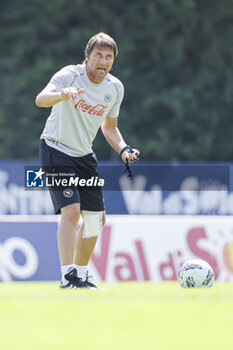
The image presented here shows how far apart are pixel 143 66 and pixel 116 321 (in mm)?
29462

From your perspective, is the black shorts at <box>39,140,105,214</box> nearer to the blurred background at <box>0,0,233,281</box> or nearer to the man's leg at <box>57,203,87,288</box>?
the man's leg at <box>57,203,87,288</box>

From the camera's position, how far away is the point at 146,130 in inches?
1246

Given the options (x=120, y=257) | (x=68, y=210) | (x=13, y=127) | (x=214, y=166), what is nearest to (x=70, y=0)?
(x=13, y=127)

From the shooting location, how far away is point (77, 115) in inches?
235

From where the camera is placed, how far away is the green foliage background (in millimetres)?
30625

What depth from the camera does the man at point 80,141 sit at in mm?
5762

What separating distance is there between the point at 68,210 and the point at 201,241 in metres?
2.84

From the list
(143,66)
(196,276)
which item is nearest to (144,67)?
(143,66)

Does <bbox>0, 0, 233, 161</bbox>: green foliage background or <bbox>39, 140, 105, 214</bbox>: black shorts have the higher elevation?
<bbox>0, 0, 233, 161</bbox>: green foliage background

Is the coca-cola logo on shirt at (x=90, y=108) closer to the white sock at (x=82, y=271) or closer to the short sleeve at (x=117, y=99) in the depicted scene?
the short sleeve at (x=117, y=99)

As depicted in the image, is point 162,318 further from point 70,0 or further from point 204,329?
point 70,0

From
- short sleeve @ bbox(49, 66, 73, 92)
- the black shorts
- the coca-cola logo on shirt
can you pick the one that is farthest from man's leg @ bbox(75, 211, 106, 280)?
short sleeve @ bbox(49, 66, 73, 92)

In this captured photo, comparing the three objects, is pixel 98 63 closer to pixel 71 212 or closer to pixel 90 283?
pixel 71 212

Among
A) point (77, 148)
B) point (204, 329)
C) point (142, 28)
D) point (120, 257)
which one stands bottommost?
point (204, 329)
